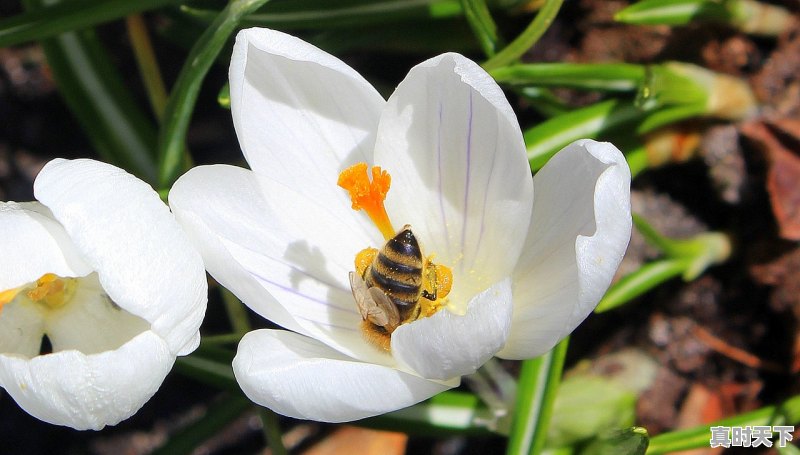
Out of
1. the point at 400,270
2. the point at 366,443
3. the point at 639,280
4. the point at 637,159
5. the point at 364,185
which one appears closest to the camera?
the point at 400,270

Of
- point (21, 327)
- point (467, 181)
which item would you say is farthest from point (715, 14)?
point (21, 327)

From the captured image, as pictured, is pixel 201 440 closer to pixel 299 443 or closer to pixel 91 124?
pixel 299 443

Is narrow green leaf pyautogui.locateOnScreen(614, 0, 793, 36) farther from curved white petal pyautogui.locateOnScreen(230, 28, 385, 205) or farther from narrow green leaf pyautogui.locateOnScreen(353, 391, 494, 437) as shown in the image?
narrow green leaf pyautogui.locateOnScreen(353, 391, 494, 437)

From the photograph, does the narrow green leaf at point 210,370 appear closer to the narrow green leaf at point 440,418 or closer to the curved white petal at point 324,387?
the narrow green leaf at point 440,418

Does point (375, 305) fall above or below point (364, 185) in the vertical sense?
below

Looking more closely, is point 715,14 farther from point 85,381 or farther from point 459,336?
point 85,381

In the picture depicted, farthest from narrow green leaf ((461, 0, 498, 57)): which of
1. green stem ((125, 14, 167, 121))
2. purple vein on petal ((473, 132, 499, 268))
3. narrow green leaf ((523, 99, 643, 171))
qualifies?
green stem ((125, 14, 167, 121))
